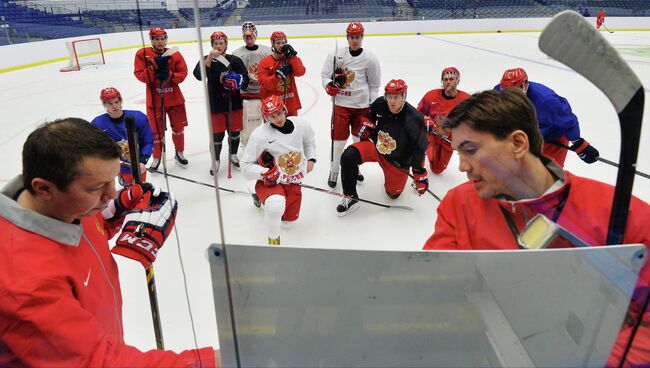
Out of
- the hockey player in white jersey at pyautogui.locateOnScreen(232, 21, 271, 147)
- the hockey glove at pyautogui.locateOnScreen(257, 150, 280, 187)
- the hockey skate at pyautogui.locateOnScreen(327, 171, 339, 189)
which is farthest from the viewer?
the hockey player in white jersey at pyautogui.locateOnScreen(232, 21, 271, 147)

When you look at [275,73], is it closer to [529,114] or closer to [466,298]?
[529,114]

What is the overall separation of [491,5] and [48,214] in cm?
123

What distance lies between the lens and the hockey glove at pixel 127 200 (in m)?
1.03

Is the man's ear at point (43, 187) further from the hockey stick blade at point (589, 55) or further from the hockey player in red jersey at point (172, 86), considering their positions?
the hockey player in red jersey at point (172, 86)

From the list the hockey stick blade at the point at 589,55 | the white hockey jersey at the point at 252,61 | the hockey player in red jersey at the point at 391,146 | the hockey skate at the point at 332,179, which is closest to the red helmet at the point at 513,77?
the hockey player in red jersey at the point at 391,146

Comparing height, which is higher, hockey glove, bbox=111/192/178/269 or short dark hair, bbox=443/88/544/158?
short dark hair, bbox=443/88/544/158

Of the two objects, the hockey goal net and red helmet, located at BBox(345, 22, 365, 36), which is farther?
the hockey goal net

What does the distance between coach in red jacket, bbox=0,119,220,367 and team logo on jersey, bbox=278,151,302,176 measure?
1.32 m

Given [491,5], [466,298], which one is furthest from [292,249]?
[491,5]

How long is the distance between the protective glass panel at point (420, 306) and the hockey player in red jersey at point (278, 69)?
8.51 feet

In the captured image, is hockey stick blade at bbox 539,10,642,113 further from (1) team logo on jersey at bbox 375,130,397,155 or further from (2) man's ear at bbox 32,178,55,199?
(1) team logo on jersey at bbox 375,130,397,155

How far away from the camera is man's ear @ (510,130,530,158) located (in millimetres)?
515

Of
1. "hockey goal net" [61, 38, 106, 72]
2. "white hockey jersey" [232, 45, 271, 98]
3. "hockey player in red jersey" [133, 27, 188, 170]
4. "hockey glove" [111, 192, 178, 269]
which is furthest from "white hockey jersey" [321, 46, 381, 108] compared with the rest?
"hockey goal net" [61, 38, 106, 72]

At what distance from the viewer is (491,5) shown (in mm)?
1162
